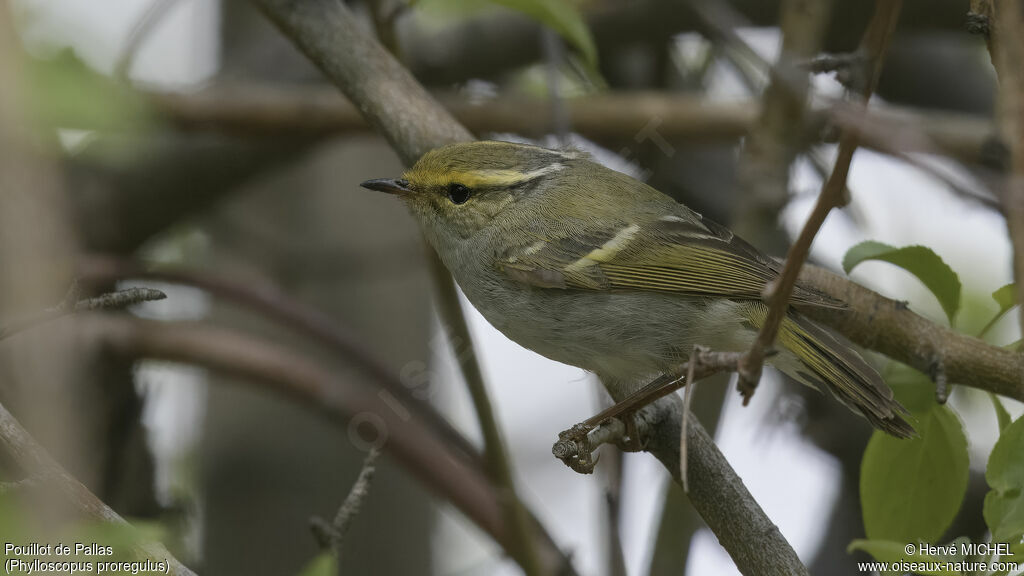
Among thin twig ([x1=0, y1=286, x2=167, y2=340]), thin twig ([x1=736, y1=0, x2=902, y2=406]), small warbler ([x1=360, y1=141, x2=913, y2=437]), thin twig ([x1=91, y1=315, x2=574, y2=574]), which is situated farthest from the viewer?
thin twig ([x1=91, y1=315, x2=574, y2=574])

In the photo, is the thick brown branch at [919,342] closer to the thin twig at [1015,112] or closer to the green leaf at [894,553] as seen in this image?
the green leaf at [894,553]

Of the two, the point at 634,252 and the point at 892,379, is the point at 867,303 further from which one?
the point at 634,252

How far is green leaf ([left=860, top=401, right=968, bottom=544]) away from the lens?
5.75 feet

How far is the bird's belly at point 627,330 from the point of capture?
2301mm

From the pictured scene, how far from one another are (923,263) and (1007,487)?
0.48 meters

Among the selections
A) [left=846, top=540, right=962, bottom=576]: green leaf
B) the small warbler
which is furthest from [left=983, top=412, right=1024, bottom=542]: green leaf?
the small warbler

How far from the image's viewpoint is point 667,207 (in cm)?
261

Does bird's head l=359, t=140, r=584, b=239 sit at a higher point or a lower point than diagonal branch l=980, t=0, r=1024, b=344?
lower

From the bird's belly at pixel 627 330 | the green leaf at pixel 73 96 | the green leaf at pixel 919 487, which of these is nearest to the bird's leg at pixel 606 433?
the bird's belly at pixel 627 330

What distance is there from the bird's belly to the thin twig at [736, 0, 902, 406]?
1032 millimetres

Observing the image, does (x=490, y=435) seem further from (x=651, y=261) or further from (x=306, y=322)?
(x=306, y=322)

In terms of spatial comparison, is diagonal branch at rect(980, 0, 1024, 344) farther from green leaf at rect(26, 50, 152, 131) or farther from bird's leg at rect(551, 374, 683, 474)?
green leaf at rect(26, 50, 152, 131)

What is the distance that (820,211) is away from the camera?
1.11m

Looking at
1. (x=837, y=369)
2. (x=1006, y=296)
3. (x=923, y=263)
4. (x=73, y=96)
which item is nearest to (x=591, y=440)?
(x=837, y=369)
